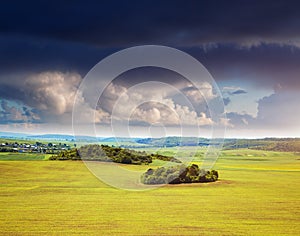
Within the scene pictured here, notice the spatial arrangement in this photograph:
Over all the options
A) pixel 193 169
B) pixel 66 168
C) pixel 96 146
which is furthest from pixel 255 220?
pixel 96 146

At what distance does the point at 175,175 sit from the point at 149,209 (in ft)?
91.9

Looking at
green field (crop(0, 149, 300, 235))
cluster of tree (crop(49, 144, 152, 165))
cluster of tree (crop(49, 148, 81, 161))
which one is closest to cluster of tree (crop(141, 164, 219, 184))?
green field (crop(0, 149, 300, 235))

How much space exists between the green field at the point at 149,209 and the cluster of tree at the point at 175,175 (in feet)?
9.16

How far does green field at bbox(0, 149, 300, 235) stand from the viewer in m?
41.4

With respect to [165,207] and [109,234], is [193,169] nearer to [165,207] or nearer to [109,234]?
[165,207]

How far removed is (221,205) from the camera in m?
56.3

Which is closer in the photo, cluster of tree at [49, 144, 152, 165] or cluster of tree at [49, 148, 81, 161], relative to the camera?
cluster of tree at [49, 144, 152, 165]

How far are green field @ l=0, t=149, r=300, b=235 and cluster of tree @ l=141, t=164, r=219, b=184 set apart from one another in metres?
2.79

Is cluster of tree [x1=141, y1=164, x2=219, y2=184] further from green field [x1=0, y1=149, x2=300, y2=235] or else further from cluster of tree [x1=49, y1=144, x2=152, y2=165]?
cluster of tree [x1=49, y1=144, x2=152, y2=165]

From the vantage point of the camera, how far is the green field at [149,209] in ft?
136

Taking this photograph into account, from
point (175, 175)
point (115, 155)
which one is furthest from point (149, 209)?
point (115, 155)

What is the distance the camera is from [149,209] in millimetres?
52844

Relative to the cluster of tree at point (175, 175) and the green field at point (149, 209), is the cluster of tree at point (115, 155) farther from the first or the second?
the cluster of tree at point (175, 175)

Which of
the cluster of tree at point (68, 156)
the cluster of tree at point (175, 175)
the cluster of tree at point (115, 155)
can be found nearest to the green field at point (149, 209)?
the cluster of tree at point (175, 175)
